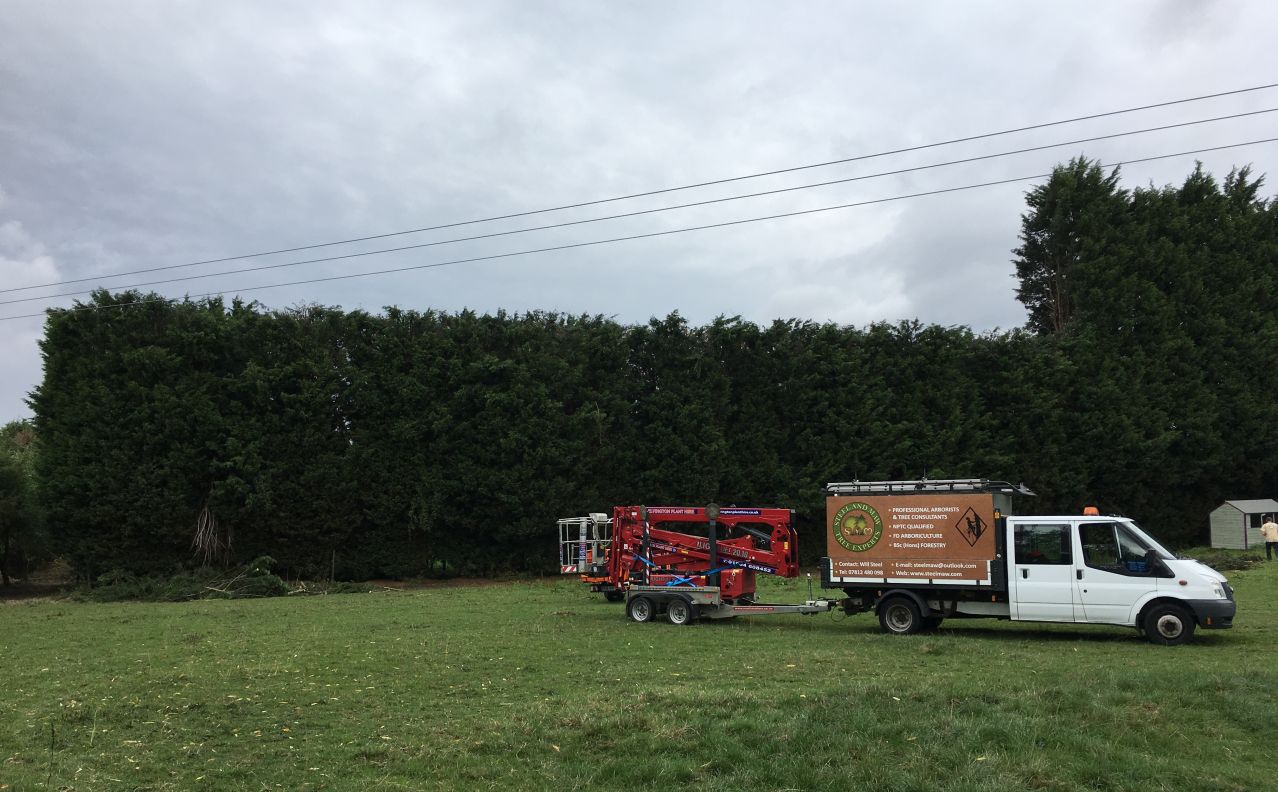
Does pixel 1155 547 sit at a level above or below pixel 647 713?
above

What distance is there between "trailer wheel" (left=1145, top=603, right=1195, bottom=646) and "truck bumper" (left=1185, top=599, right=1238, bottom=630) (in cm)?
17

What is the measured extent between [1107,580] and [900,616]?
360 centimetres

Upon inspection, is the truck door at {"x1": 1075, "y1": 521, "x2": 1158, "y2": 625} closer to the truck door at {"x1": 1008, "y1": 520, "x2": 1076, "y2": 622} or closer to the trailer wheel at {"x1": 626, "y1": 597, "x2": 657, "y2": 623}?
the truck door at {"x1": 1008, "y1": 520, "x2": 1076, "y2": 622}

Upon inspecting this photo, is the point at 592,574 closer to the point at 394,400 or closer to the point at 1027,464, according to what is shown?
the point at 394,400

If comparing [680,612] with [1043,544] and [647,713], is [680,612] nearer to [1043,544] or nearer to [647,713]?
[1043,544]

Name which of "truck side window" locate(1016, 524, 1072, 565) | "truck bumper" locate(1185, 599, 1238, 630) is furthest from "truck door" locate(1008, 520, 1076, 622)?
"truck bumper" locate(1185, 599, 1238, 630)

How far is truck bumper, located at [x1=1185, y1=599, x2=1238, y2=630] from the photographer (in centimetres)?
1366

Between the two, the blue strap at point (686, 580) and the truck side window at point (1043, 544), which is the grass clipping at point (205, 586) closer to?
the blue strap at point (686, 580)

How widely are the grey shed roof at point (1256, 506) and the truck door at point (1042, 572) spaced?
3100 cm

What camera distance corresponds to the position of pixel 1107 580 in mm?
14602

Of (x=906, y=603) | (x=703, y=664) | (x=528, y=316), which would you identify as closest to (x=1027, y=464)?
(x=528, y=316)

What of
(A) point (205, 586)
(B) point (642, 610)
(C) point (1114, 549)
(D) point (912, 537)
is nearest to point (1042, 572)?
(C) point (1114, 549)

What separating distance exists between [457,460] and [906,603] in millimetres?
22705

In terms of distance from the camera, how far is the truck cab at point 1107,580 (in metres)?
14.0
